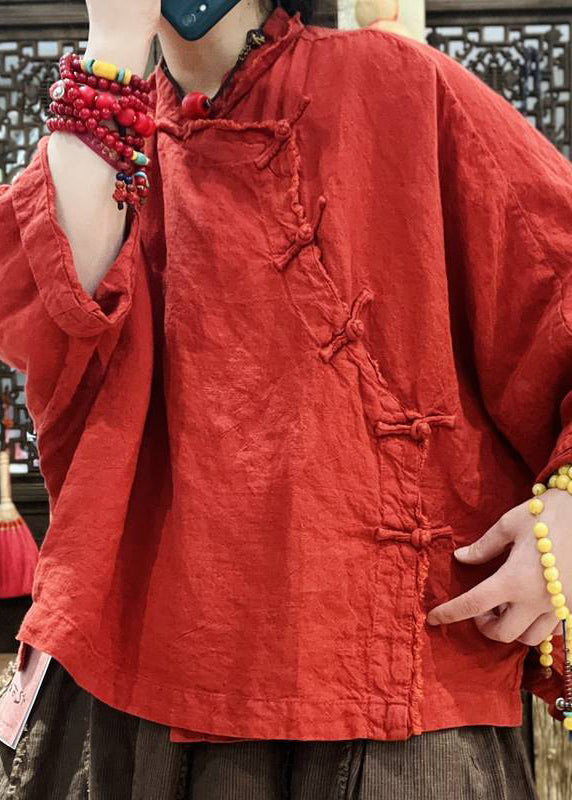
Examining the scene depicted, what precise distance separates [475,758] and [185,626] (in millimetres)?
218

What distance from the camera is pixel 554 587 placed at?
559 mm

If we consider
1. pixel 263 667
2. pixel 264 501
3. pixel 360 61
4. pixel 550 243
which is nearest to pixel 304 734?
pixel 263 667

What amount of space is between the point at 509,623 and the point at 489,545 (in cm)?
5

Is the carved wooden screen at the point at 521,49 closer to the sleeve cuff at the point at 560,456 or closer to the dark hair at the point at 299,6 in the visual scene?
the dark hair at the point at 299,6

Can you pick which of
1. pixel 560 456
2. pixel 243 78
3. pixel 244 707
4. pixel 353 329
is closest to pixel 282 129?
pixel 243 78

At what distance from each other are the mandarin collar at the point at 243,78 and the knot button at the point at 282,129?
0.05 m

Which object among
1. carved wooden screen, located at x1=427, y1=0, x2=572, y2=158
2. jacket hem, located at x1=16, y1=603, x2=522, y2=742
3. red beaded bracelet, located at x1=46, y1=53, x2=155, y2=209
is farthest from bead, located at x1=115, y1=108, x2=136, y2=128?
carved wooden screen, located at x1=427, y1=0, x2=572, y2=158

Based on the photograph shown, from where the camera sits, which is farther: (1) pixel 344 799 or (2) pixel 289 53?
(2) pixel 289 53

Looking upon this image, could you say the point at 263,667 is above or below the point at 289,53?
below

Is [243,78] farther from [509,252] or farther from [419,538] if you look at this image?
[419,538]

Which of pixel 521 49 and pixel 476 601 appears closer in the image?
pixel 476 601

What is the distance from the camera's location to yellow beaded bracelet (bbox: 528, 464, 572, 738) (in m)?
0.56

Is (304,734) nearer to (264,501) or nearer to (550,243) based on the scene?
(264,501)

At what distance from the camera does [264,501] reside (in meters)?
0.61
